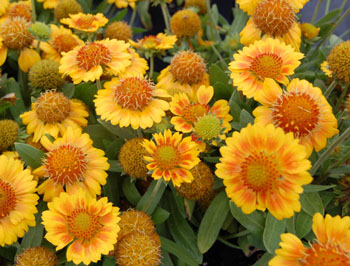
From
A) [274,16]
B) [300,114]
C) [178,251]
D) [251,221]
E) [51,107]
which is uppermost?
[274,16]

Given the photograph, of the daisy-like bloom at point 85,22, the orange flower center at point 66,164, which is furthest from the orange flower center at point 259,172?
the daisy-like bloom at point 85,22

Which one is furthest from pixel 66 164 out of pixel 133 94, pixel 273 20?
pixel 273 20

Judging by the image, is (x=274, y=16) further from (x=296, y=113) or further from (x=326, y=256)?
(x=326, y=256)

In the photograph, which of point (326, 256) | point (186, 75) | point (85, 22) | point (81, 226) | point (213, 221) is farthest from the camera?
point (85, 22)

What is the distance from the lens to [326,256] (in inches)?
29.6

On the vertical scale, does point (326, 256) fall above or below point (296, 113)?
below

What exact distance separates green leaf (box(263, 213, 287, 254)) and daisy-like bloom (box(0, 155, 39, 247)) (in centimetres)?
62

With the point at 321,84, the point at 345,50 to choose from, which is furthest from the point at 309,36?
the point at 345,50

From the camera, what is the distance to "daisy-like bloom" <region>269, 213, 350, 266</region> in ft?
2.46

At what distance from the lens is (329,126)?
36.7 inches

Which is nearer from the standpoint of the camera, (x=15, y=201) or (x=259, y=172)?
(x=259, y=172)

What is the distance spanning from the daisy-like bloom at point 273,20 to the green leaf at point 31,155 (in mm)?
762

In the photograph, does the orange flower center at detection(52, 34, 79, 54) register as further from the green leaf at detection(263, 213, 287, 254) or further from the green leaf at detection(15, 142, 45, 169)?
the green leaf at detection(263, 213, 287, 254)

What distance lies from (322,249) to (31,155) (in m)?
0.82
